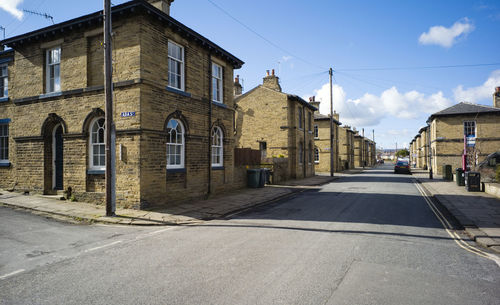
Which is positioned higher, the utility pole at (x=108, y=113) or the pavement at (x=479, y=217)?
the utility pole at (x=108, y=113)

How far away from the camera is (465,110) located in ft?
99.9

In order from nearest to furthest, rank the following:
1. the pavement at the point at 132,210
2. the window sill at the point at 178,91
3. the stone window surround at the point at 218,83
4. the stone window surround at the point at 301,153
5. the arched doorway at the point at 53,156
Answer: the pavement at the point at 132,210
the window sill at the point at 178,91
the arched doorway at the point at 53,156
the stone window surround at the point at 218,83
the stone window surround at the point at 301,153

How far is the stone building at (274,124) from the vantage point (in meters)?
24.7

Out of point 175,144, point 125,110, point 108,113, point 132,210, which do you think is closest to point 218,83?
point 175,144

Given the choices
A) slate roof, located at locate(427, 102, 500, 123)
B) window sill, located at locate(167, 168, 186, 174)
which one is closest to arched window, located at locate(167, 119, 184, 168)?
window sill, located at locate(167, 168, 186, 174)

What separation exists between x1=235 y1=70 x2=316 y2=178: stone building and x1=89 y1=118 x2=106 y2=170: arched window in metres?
15.7

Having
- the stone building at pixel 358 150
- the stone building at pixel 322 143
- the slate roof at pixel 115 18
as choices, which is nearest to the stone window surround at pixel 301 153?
the stone building at pixel 322 143

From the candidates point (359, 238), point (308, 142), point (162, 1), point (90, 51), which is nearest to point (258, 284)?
point (359, 238)

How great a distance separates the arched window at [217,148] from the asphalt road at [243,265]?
6430 mm

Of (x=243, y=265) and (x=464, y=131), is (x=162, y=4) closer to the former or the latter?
(x=243, y=265)

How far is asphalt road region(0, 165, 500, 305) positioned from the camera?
148 inches

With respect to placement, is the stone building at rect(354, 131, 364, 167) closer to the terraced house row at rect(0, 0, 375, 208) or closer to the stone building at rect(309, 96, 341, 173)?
the stone building at rect(309, 96, 341, 173)

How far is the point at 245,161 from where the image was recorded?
1720cm

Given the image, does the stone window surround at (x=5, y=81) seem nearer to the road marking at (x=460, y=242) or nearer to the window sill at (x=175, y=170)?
the window sill at (x=175, y=170)
